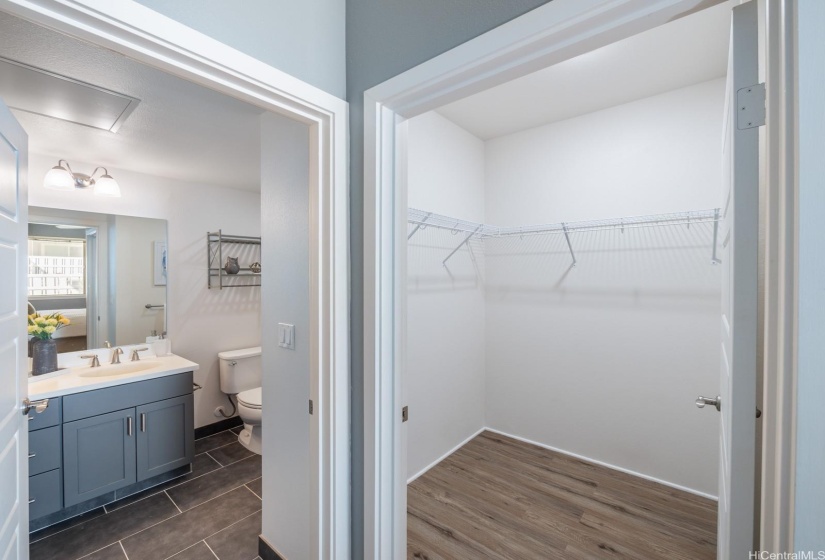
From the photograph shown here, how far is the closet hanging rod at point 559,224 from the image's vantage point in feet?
7.11

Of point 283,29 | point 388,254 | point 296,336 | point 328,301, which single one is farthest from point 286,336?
point 283,29

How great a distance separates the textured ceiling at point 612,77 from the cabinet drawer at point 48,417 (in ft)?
9.58

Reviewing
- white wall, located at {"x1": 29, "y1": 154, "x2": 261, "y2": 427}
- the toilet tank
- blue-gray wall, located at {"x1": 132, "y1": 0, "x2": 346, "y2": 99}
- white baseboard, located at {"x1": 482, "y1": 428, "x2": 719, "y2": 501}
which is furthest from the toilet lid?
blue-gray wall, located at {"x1": 132, "y1": 0, "x2": 346, "y2": 99}

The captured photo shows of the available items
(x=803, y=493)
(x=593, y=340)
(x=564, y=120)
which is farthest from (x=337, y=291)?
(x=564, y=120)

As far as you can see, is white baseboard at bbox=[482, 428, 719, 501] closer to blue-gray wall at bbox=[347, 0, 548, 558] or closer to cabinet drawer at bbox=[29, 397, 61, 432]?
blue-gray wall at bbox=[347, 0, 548, 558]

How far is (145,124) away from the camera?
75.8 inches

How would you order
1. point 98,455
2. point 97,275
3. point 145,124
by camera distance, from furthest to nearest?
1. point 97,275
2. point 98,455
3. point 145,124

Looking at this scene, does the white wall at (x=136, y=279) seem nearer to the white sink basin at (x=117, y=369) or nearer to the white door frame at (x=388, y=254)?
the white sink basin at (x=117, y=369)

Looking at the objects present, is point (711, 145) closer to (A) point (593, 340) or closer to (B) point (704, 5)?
(A) point (593, 340)

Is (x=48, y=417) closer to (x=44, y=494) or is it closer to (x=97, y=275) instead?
(x=44, y=494)

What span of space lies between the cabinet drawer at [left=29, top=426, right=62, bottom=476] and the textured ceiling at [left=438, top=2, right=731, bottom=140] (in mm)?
3040

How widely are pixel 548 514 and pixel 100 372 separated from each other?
2980mm

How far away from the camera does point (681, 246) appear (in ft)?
7.36

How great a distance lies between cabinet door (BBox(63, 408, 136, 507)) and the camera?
204 centimetres
